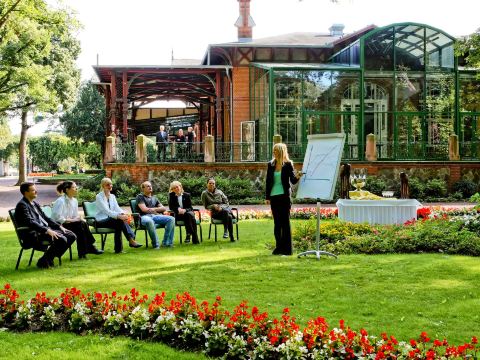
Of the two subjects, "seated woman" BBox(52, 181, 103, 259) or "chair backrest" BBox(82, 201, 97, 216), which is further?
"chair backrest" BBox(82, 201, 97, 216)

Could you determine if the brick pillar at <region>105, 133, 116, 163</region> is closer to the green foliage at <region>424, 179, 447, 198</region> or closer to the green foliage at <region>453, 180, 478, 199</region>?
the green foliage at <region>424, 179, 447, 198</region>

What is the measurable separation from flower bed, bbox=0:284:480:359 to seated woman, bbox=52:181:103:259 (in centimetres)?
408

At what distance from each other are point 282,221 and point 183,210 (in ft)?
9.27

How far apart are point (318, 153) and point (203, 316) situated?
552 cm

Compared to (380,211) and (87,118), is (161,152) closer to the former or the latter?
(380,211)

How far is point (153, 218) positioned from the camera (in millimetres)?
12273

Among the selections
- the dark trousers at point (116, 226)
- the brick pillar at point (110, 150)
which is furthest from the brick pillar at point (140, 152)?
the dark trousers at point (116, 226)

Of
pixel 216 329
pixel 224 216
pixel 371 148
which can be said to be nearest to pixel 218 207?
pixel 224 216

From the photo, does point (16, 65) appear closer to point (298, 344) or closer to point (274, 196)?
point (274, 196)

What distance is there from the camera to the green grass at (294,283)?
614cm

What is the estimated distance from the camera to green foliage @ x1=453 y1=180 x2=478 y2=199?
25.8 m

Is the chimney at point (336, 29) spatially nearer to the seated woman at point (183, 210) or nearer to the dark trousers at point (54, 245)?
the seated woman at point (183, 210)

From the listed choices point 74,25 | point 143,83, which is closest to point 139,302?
point 74,25

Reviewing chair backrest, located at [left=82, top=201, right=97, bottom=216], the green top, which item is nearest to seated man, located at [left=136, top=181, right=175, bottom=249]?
chair backrest, located at [left=82, top=201, right=97, bottom=216]
